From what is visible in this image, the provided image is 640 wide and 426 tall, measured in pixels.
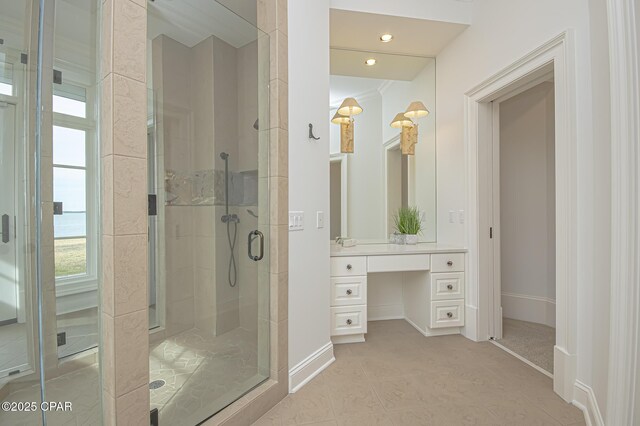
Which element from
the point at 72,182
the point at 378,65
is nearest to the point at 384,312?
the point at 378,65

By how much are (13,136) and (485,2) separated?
342 cm

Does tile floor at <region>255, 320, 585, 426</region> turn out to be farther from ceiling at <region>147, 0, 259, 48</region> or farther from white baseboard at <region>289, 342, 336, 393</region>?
ceiling at <region>147, 0, 259, 48</region>

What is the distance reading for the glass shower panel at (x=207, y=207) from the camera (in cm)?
137

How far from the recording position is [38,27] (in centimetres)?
134

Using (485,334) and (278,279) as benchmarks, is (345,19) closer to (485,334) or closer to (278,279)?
(278,279)

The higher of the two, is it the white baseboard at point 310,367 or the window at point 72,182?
the window at point 72,182

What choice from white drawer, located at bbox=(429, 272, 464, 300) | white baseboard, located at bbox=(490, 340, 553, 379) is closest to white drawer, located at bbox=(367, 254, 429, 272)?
white drawer, located at bbox=(429, 272, 464, 300)

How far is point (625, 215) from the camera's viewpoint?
1.24 metres

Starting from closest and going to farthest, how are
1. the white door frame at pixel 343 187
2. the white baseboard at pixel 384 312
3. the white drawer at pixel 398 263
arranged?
the white drawer at pixel 398 263
the white door frame at pixel 343 187
the white baseboard at pixel 384 312

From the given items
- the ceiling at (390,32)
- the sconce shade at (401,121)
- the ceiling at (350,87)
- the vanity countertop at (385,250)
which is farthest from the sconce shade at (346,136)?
the vanity countertop at (385,250)

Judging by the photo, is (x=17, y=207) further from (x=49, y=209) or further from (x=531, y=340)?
(x=531, y=340)

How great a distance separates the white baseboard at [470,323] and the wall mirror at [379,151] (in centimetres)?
82

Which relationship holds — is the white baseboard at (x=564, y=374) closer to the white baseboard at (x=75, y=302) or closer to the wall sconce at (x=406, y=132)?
the wall sconce at (x=406, y=132)

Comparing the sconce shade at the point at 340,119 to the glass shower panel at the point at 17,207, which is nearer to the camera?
the glass shower panel at the point at 17,207
